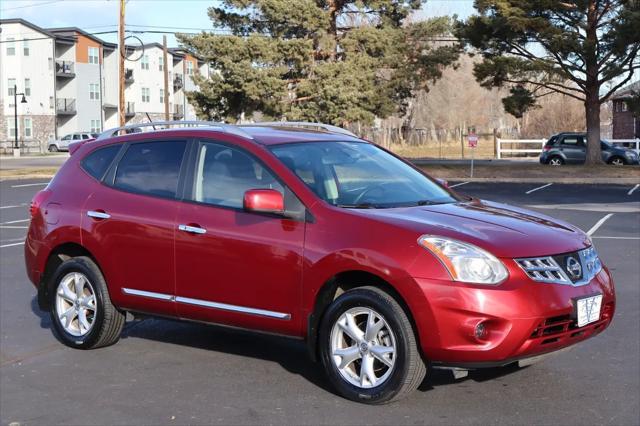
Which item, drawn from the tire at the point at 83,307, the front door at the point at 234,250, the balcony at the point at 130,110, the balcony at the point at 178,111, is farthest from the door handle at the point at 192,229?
the balcony at the point at 178,111

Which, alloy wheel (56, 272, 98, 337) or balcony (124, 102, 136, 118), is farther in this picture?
balcony (124, 102, 136, 118)

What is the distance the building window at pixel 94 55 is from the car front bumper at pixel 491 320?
80.4 metres

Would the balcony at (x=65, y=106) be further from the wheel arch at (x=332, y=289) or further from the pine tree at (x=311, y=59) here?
the wheel arch at (x=332, y=289)

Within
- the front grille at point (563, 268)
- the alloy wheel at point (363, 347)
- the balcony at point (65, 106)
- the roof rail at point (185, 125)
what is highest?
the balcony at point (65, 106)

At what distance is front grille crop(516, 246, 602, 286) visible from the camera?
497 centimetres

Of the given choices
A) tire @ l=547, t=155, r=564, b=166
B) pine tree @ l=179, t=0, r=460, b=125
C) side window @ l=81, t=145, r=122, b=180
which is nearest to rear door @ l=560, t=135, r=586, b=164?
tire @ l=547, t=155, r=564, b=166

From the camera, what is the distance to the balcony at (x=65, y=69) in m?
76.9

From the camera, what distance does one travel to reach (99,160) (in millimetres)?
6934

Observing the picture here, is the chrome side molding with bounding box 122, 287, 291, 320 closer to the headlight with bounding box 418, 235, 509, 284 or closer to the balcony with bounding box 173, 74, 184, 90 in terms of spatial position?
the headlight with bounding box 418, 235, 509, 284

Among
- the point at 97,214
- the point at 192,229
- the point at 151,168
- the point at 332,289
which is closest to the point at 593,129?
the point at 151,168

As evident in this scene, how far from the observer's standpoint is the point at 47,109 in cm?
7675

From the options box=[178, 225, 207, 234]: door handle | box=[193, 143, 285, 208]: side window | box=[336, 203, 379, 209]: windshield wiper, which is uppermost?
box=[193, 143, 285, 208]: side window

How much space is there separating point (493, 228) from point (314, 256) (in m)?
1.14

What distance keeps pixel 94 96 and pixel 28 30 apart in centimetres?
927
